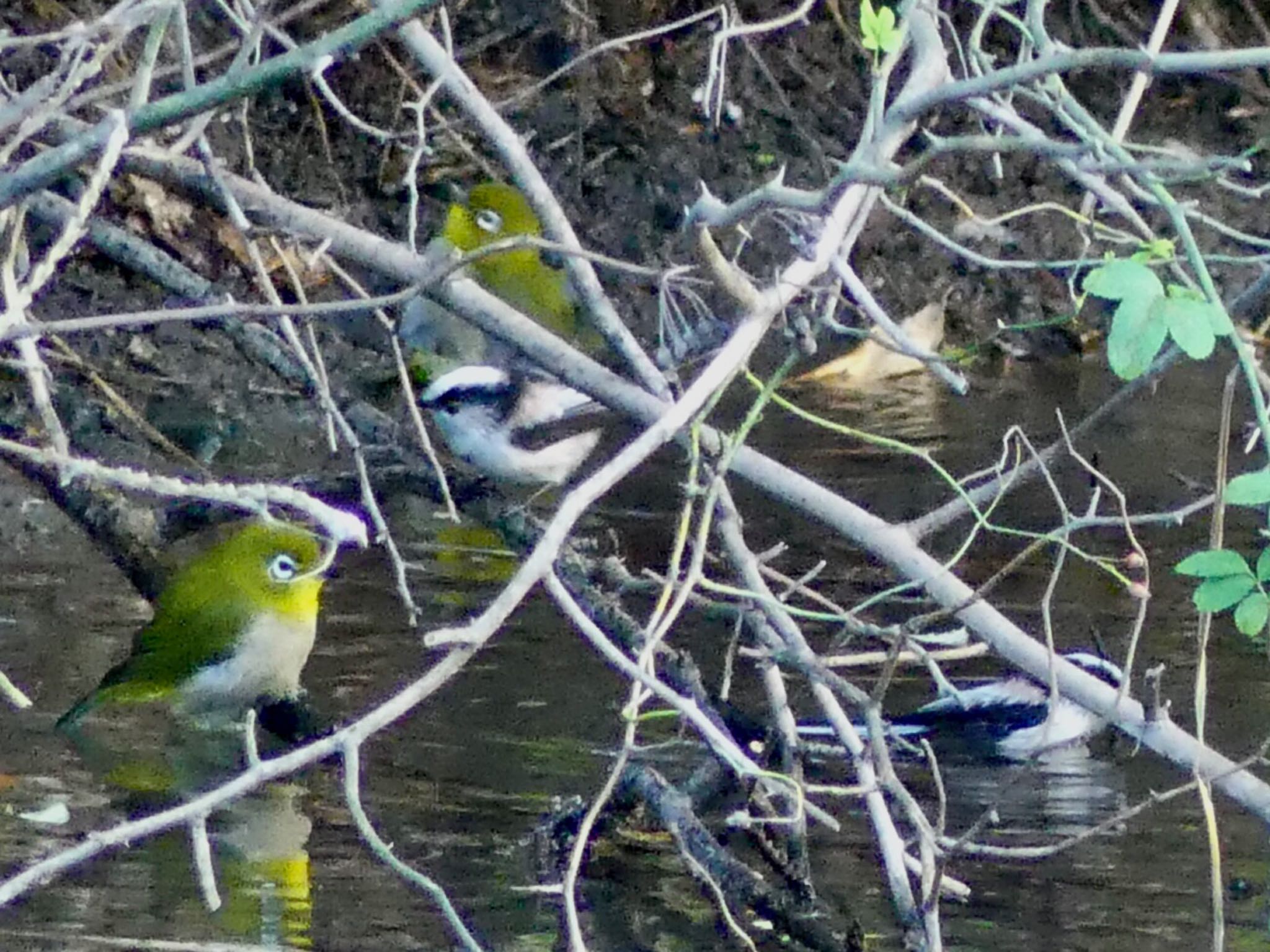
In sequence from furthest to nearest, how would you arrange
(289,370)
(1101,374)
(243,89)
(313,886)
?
(1101,374), (289,370), (313,886), (243,89)

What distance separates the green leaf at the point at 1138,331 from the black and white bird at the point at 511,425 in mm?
2923

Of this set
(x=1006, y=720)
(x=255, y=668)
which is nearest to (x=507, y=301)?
(x=255, y=668)

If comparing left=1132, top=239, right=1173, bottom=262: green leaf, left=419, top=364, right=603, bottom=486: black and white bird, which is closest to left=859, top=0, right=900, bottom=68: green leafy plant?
left=1132, top=239, right=1173, bottom=262: green leaf

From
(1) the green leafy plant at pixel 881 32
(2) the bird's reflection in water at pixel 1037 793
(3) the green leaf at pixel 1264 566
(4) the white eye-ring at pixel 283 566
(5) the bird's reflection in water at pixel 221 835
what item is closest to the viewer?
(3) the green leaf at pixel 1264 566

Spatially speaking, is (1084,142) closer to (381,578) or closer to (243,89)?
(243,89)

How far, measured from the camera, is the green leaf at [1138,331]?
8.23 ft

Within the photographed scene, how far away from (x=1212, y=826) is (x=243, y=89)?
4.64 feet

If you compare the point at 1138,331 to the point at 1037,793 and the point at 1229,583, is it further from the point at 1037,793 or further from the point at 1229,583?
the point at 1037,793

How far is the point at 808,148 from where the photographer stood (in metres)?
8.79

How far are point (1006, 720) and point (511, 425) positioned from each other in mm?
1679

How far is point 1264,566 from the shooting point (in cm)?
265

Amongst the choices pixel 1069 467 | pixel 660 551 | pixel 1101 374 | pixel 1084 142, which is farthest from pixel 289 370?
pixel 1101 374

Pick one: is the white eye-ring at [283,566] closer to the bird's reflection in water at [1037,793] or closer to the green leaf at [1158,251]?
the bird's reflection in water at [1037,793]

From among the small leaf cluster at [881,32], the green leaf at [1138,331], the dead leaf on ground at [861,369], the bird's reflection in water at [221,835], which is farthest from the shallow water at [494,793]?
the dead leaf on ground at [861,369]
